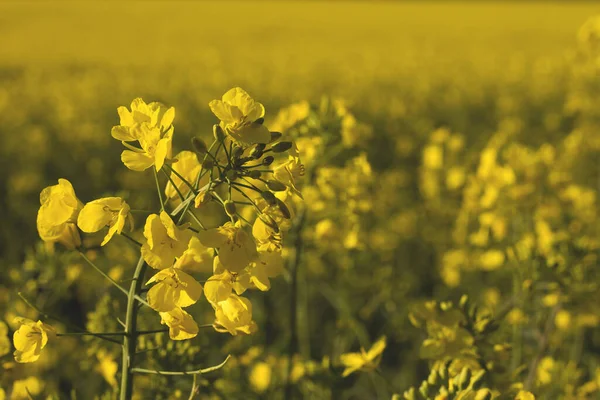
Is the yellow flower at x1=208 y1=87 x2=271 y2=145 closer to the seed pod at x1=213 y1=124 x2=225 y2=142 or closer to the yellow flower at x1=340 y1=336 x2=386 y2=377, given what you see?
the seed pod at x1=213 y1=124 x2=225 y2=142

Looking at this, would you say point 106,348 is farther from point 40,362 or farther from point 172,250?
point 172,250

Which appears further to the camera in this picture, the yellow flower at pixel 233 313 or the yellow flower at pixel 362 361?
the yellow flower at pixel 362 361

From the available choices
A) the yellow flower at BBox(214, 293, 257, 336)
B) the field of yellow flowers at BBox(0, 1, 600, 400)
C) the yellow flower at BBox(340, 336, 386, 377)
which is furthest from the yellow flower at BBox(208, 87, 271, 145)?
the yellow flower at BBox(340, 336, 386, 377)

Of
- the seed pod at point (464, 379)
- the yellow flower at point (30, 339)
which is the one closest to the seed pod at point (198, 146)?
the yellow flower at point (30, 339)

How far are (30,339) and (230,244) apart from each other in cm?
51

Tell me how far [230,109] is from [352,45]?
767 inches

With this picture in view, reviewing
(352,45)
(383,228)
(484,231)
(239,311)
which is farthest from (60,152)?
(352,45)

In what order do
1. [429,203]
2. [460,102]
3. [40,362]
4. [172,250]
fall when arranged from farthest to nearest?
[460,102]
[429,203]
[40,362]
[172,250]

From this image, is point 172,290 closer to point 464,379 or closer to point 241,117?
point 241,117

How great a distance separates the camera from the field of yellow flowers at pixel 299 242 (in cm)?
133

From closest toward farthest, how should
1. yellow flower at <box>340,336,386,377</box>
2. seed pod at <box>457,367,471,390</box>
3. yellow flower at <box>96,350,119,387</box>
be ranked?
seed pod at <box>457,367,471,390</box> < yellow flower at <box>340,336,386,377</box> < yellow flower at <box>96,350,119,387</box>

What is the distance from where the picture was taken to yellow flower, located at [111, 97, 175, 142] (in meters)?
1.33

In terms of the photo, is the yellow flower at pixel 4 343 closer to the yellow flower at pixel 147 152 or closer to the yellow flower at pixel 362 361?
the yellow flower at pixel 147 152

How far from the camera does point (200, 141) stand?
1.26m
